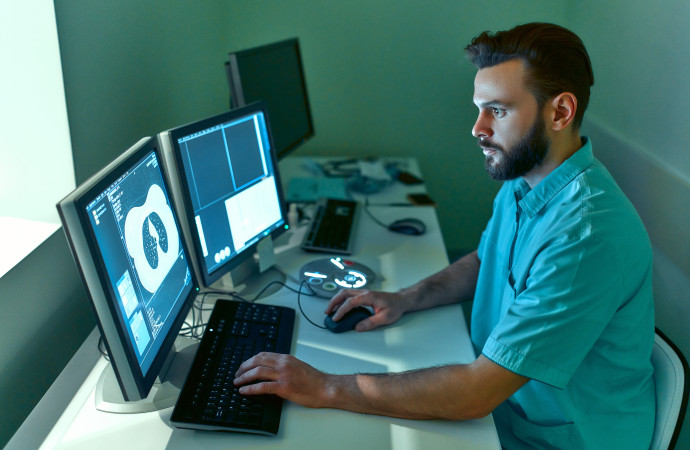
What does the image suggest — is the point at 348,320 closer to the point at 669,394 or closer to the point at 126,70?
the point at 669,394

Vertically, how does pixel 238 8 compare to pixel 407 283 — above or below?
above

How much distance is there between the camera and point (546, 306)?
3.21ft

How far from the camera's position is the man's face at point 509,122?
1166 mm

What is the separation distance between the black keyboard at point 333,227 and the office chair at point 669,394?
0.89 m

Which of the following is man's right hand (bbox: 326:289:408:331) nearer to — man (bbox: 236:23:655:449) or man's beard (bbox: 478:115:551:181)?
man (bbox: 236:23:655:449)

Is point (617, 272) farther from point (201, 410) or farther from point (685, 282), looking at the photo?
point (201, 410)

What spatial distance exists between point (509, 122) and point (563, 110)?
0.37 feet

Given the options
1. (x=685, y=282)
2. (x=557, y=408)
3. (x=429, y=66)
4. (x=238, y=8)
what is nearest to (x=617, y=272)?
(x=557, y=408)

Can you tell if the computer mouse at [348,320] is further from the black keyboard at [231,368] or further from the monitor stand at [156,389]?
the monitor stand at [156,389]

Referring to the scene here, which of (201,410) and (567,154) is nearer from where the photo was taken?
(201,410)

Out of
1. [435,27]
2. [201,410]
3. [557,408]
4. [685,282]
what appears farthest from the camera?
[435,27]

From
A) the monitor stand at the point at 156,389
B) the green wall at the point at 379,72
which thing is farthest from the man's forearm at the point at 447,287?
the green wall at the point at 379,72

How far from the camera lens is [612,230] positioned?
3.34ft

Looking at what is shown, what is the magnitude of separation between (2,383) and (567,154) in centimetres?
124
